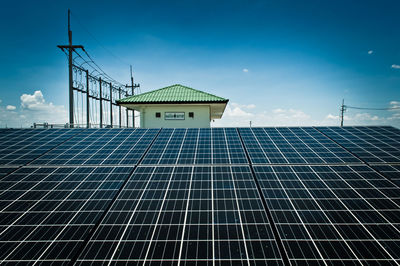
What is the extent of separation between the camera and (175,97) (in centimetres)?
2125

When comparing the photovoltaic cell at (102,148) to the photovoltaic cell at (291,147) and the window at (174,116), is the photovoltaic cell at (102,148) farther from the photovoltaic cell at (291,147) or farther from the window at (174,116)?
the window at (174,116)

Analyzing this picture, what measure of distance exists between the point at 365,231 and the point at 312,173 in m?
2.65

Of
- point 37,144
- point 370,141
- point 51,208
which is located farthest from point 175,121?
point 370,141

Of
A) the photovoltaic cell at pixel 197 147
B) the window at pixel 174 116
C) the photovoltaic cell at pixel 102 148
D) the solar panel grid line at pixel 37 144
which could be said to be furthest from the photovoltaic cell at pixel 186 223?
the window at pixel 174 116

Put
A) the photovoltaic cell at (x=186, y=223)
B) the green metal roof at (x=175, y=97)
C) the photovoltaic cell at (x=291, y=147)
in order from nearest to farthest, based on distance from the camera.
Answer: the photovoltaic cell at (x=186, y=223), the photovoltaic cell at (x=291, y=147), the green metal roof at (x=175, y=97)

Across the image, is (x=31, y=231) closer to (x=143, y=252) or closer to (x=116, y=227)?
(x=116, y=227)

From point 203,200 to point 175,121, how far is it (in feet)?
50.2

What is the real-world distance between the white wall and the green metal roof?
2.21 ft

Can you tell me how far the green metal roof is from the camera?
2047 cm

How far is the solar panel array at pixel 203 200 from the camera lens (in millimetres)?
4656

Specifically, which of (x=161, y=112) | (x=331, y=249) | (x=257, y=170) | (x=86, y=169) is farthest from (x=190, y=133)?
(x=161, y=112)

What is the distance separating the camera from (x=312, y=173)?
7523mm

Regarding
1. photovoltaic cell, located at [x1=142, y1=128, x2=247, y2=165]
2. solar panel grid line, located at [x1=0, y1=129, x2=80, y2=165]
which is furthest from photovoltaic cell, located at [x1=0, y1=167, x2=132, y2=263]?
photovoltaic cell, located at [x1=142, y1=128, x2=247, y2=165]

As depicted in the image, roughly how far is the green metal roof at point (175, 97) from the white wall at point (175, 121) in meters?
0.67
